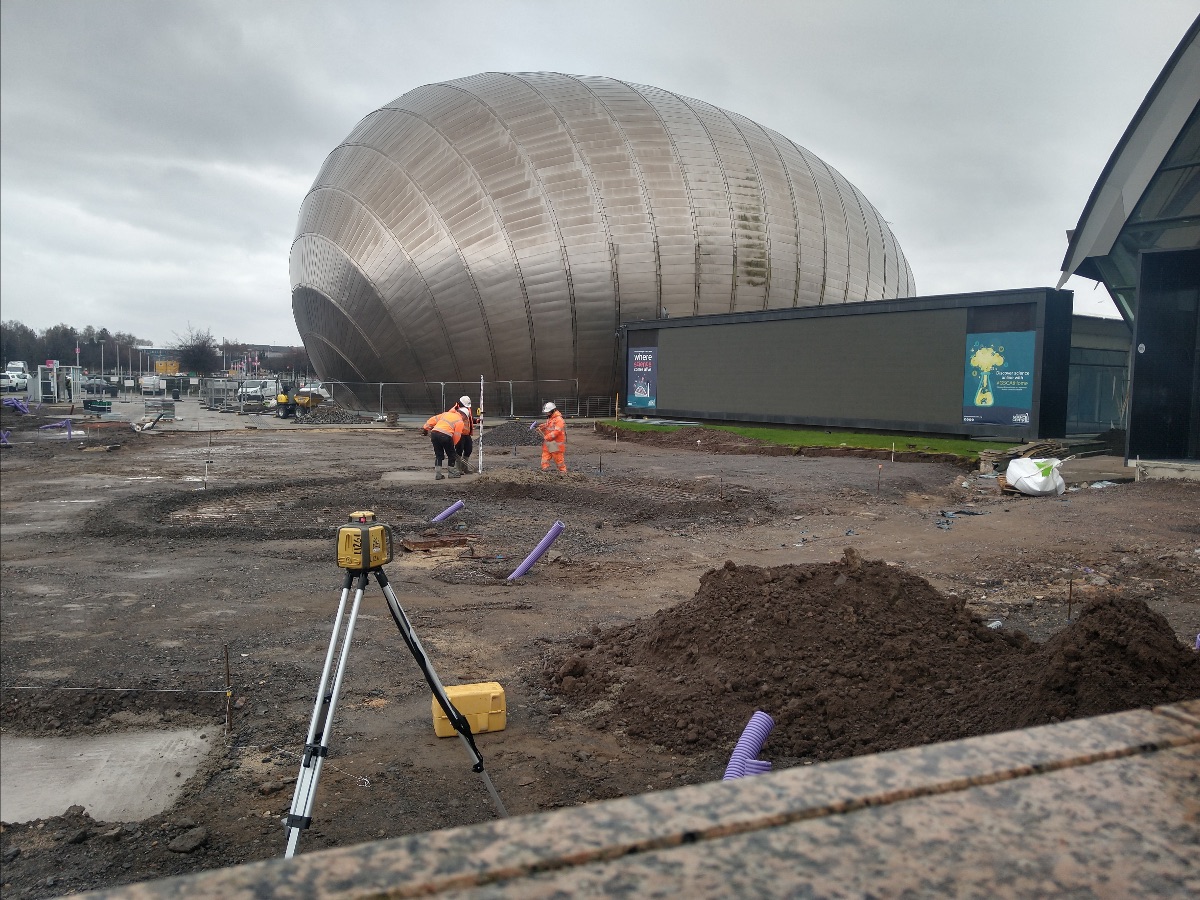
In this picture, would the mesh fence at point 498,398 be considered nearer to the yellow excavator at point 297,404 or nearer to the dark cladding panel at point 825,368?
the yellow excavator at point 297,404

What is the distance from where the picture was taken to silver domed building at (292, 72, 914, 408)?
129ft

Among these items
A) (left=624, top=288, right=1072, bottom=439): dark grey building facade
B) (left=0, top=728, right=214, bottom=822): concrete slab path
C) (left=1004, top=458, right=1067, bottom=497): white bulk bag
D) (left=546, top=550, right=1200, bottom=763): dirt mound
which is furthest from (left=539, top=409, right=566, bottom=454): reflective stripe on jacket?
(left=624, top=288, right=1072, bottom=439): dark grey building facade

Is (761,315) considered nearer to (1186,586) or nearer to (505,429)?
(505,429)

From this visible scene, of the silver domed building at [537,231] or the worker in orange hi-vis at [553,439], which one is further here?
the silver domed building at [537,231]

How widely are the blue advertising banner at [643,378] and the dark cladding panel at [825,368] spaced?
53cm

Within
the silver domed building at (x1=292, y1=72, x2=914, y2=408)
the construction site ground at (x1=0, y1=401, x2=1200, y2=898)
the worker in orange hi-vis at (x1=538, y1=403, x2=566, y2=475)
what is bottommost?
the construction site ground at (x1=0, y1=401, x2=1200, y2=898)

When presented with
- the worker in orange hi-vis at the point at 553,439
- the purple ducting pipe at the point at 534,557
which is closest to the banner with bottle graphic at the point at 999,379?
the worker in orange hi-vis at the point at 553,439

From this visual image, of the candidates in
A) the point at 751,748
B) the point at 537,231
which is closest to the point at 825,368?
the point at 537,231

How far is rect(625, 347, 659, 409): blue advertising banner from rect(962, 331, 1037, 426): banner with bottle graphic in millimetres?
Result: 13903

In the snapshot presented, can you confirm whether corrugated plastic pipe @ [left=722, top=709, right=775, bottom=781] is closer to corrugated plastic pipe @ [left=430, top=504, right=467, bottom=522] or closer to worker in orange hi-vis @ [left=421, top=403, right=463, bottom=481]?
corrugated plastic pipe @ [left=430, top=504, right=467, bottom=522]

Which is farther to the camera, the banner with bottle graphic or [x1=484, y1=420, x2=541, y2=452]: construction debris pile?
[x1=484, y1=420, x2=541, y2=452]: construction debris pile

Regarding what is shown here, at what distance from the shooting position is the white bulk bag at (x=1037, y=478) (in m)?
14.5

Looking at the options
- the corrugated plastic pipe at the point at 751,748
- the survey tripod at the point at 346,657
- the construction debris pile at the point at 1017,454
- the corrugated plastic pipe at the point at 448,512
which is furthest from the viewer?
the construction debris pile at the point at 1017,454

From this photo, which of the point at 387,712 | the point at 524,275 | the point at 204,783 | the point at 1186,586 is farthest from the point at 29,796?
the point at 524,275
